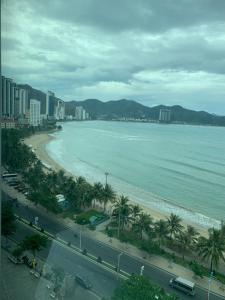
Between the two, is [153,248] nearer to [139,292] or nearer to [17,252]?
[17,252]

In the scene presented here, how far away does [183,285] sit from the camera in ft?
10.2

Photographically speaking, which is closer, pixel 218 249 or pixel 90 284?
pixel 90 284

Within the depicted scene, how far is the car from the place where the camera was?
2574 millimetres

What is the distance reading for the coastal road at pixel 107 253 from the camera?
10.4ft

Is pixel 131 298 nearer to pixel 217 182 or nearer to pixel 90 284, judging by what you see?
pixel 90 284

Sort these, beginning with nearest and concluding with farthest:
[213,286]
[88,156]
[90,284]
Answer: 1. [90,284]
2. [213,286]
3. [88,156]

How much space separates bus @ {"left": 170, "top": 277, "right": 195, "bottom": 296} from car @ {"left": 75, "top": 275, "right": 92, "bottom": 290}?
0.85 meters

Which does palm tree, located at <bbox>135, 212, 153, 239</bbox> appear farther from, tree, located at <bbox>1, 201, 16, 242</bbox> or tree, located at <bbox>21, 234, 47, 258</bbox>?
tree, located at <bbox>1, 201, 16, 242</bbox>

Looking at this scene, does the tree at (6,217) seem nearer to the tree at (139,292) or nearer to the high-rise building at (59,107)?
the tree at (139,292)

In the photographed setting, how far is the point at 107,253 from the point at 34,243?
1001 mm

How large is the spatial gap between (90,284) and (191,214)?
493 centimetres

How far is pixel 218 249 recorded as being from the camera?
12.4ft

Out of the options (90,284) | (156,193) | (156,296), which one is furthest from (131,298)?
(156,193)

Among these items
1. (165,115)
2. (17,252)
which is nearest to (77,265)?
(17,252)
